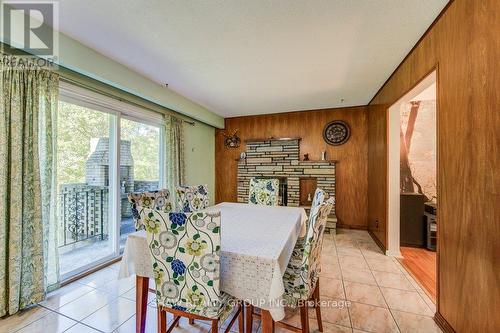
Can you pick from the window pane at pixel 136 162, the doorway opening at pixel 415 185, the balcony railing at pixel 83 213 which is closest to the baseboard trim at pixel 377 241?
the doorway opening at pixel 415 185

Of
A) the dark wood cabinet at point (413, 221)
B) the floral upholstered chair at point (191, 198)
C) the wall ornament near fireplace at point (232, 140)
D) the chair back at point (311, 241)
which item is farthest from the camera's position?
the wall ornament near fireplace at point (232, 140)

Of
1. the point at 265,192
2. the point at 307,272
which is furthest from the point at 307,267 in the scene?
the point at 265,192

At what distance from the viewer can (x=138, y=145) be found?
3338mm

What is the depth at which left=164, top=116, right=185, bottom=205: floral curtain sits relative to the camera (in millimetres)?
3641

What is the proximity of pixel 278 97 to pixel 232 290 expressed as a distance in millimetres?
3222

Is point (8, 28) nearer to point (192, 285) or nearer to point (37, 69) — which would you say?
point (37, 69)

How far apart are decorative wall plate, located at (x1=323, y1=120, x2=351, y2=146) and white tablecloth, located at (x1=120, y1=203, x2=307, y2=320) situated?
305 cm

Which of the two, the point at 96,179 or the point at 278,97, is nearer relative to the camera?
the point at 96,179

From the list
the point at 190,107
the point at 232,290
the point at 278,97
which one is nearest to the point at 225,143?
the point at 190,107

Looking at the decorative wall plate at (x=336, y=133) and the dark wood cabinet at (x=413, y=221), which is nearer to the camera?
the dark wood cabinet at (x=413, y=221)

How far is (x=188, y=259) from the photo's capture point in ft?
3.79

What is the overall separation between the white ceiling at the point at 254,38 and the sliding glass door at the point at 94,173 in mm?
715

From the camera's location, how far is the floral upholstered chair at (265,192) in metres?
3.18

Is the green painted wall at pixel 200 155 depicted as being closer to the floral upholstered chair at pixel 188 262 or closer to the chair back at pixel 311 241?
the floral upholstered chair at pixel 188 262
